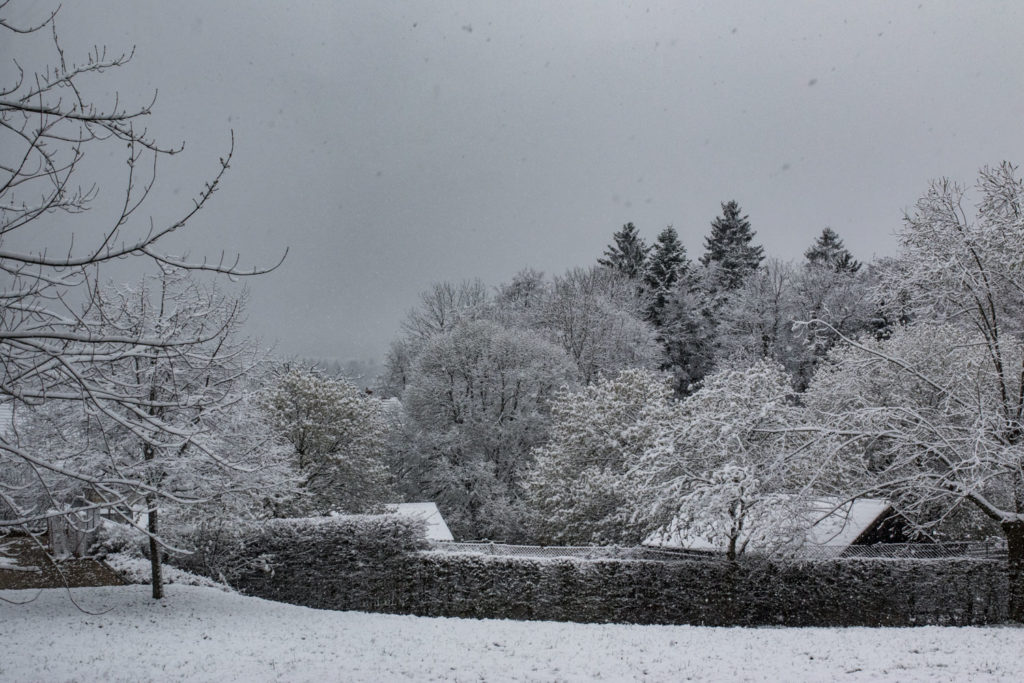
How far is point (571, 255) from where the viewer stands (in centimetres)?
5372

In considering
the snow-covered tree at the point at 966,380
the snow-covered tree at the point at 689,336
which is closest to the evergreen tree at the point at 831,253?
the snow-covered tree at the point at 689,336

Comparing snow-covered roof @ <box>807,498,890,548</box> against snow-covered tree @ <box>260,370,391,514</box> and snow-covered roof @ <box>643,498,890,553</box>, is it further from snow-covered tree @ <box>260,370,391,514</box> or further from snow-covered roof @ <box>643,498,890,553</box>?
snow-covered tree @ <box>260,370,391,514</box>

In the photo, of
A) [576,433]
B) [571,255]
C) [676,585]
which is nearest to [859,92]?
[576,433]

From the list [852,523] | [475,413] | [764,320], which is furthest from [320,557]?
[764,320]

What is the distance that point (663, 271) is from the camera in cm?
4444

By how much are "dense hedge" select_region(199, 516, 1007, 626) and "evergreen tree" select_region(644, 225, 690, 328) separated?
90.4 feet

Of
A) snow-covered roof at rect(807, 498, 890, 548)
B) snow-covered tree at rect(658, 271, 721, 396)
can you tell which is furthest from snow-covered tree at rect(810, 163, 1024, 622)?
snow-covered tree at rect(658, 271, 721, 396)

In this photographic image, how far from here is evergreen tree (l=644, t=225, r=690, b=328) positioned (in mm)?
41406

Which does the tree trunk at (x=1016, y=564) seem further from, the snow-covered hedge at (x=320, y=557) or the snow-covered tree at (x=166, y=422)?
the snow-covered tree at (x=166, y=422)

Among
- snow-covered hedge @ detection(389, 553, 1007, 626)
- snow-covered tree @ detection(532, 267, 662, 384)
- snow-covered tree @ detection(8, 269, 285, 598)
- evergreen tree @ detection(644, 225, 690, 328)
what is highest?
evergreen tree @ detection(644, 225, 690, 328)

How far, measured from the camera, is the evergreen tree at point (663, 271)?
41.4 meters

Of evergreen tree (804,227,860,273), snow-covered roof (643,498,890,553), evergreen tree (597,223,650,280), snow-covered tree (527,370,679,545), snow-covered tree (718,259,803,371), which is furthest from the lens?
evergreen tree (597,223,650,280)

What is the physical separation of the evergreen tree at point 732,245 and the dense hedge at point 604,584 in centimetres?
3243

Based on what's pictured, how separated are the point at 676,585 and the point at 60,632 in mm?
10248
